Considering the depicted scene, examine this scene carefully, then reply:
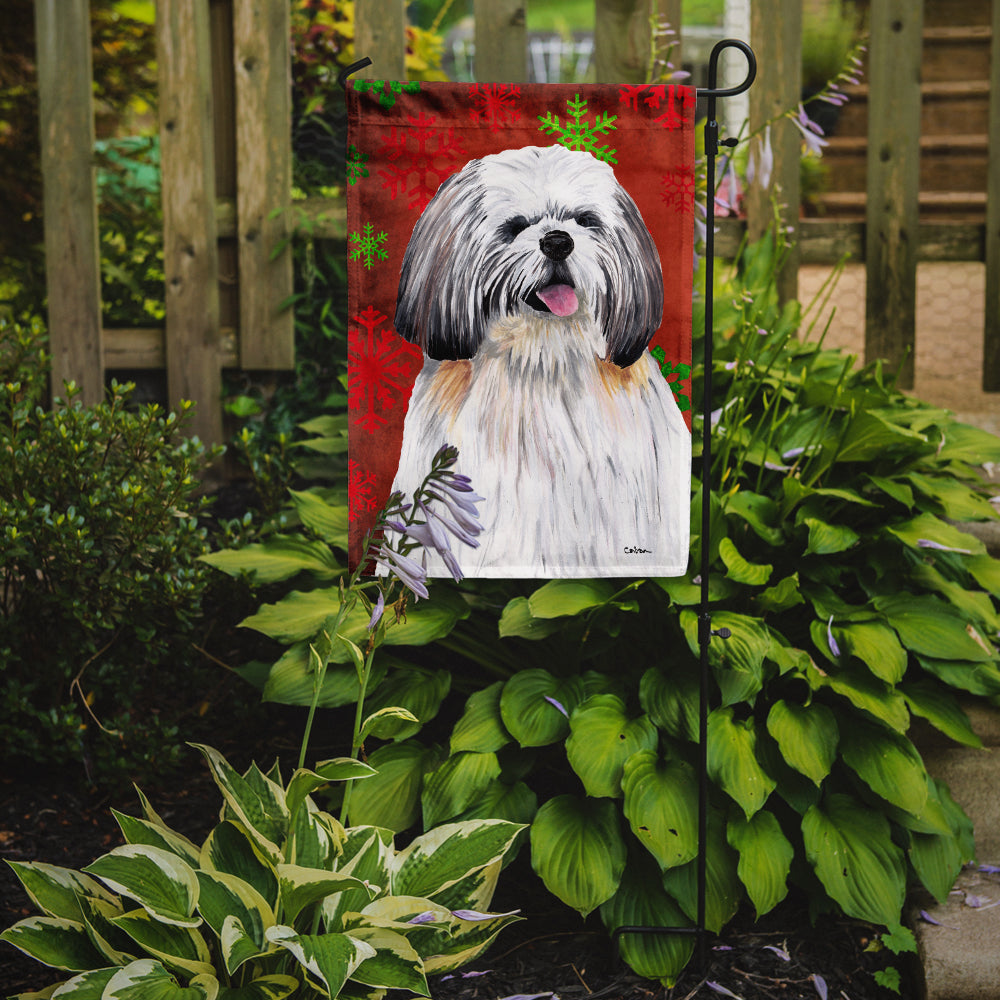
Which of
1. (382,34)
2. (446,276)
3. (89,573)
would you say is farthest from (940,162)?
(89,573)

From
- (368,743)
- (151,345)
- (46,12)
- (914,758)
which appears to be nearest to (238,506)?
(151,345)

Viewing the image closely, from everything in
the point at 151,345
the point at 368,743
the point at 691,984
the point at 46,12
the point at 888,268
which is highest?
the point at 46,12

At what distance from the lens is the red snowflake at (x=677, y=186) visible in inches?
77.5

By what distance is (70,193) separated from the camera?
3434 mm

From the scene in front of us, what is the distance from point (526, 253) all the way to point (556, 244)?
0.06 m

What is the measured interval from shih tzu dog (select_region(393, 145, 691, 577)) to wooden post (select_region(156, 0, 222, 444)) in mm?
1769

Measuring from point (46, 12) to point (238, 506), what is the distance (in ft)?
5.75

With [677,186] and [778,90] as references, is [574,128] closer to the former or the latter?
[677,186]

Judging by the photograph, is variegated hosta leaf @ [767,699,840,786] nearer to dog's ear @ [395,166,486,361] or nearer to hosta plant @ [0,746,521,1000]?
hosta plant @ [0,746,521,1000]

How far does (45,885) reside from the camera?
5.60 feet

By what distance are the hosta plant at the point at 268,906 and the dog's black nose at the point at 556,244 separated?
99cm

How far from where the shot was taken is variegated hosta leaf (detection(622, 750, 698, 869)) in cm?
196

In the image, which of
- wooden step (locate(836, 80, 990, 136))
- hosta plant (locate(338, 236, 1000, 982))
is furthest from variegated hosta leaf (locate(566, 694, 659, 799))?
wooden step (locate(836, 80, 990, 136))

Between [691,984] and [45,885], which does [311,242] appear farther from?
[691,984]
